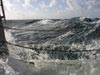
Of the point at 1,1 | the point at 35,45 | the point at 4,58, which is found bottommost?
the point at 35,45

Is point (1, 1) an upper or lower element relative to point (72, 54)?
upper

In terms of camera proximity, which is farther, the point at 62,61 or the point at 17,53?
the point at 17,53

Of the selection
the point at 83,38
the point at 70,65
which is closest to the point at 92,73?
the point at 70,65

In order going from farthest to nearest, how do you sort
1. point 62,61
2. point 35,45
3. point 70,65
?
point 35,45, point 62,61, point 70,65

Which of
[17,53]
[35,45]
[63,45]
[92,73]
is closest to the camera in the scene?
[92,73]

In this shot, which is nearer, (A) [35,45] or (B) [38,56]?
(B) [38,56]

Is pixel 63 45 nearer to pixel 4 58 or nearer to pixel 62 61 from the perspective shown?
pixel 62 61

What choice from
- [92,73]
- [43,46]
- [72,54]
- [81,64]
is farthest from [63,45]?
[92,73]

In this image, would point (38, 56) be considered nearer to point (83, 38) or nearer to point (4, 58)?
point (4, 58)

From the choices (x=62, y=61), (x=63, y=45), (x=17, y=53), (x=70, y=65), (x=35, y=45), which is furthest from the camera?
(x=35, y=45)
